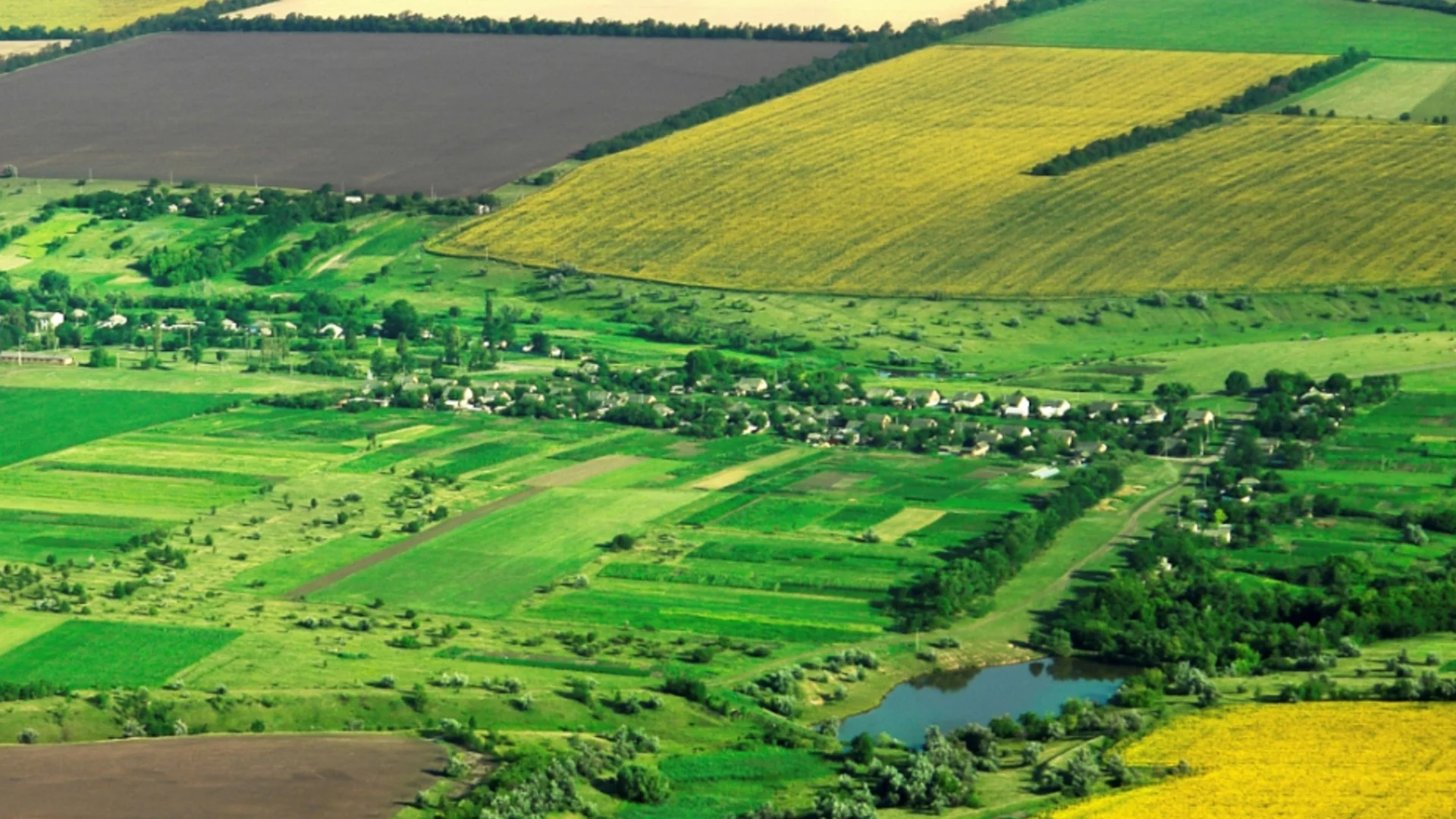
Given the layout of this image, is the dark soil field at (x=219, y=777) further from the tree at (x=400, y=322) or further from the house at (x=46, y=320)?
the house at (x=46, y=320)

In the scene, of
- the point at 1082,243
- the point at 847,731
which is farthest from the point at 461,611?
the point at 1082,243

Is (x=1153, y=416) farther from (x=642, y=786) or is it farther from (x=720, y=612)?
(x=642, y=786)

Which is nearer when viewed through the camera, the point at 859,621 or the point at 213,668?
the point at 213,668

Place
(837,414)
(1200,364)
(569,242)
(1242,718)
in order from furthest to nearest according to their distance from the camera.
A: (569,242) → (1200,364) → (837,414) → (1242,718)

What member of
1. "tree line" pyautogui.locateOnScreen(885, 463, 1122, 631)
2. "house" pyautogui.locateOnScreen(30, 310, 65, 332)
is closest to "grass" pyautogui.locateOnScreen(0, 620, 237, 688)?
"tree line" pyautogui.locateOnScreen(885, 463, 1122, 631)

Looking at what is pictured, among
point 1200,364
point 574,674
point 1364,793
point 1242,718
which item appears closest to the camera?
point 1364,793

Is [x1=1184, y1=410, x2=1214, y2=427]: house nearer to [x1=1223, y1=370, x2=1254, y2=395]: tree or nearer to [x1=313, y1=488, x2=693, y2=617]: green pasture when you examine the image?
[x1=1223, y1=370, x2=1254, y2=395]: tree

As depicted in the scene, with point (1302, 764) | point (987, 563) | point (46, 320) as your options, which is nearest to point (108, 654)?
point (987, 563)

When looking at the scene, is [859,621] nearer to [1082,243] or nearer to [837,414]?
[837,414]
